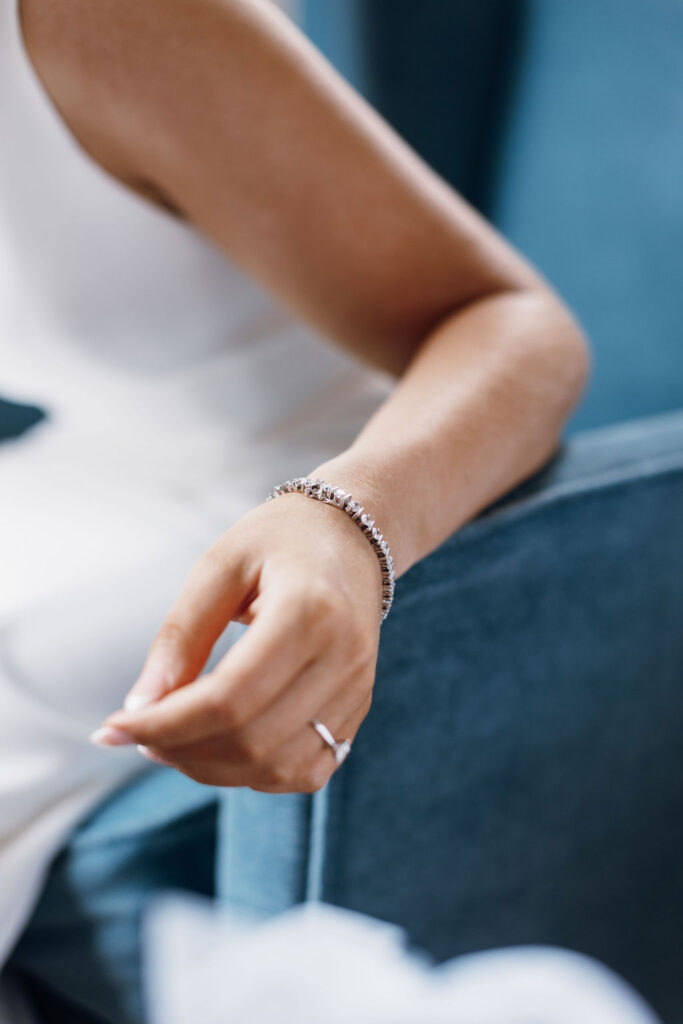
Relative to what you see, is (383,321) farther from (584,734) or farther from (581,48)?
(581,48)

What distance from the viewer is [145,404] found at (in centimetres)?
66

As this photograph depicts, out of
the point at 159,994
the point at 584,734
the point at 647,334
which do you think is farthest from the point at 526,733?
the point at 647,334

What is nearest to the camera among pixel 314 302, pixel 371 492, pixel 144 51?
pixel 371 492

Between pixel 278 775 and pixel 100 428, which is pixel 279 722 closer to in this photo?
pixel 278 775

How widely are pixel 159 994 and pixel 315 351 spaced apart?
1.52 ft

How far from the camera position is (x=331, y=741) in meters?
0.33

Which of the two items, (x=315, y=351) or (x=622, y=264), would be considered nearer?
(x=315, y=351)

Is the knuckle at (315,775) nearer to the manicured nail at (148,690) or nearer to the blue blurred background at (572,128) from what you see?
the manicured nail at (148,690)

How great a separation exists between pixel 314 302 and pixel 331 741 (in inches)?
14.4

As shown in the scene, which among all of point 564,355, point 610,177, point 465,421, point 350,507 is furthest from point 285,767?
point 610,177

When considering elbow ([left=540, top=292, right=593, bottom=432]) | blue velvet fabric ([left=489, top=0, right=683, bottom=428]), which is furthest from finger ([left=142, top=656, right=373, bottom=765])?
blue velvet fabric ([left=489, top=0, right=683, bottom=428])

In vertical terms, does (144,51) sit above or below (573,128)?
above

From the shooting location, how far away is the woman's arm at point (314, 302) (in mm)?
312

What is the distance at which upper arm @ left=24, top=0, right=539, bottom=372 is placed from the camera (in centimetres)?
50
